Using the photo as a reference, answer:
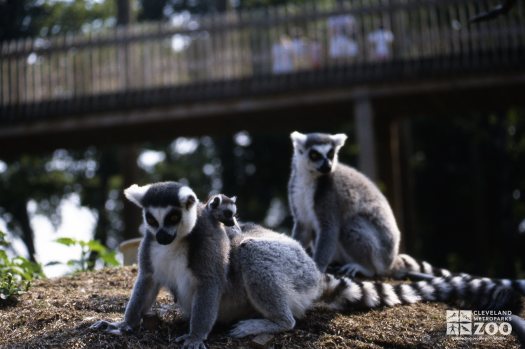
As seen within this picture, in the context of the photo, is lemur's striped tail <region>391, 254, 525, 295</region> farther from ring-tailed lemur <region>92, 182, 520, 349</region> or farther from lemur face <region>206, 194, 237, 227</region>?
lemur face <region>206, 194, 237, 227</region>

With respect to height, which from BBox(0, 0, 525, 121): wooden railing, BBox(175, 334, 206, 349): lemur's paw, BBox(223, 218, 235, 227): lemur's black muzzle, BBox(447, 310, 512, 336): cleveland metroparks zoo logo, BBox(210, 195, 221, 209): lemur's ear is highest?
BBox(0, 0, 525, 121): wooden railing

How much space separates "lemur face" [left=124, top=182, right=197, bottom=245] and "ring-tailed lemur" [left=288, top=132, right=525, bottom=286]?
2515 mm

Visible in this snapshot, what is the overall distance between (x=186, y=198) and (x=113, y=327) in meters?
1.16

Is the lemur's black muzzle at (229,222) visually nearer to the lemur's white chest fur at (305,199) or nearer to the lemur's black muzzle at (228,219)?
the lemur's black muzzle at (228,219)

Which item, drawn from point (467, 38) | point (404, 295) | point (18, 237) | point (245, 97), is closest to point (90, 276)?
point (404, 295)

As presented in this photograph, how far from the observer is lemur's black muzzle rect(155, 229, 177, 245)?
5.16 m

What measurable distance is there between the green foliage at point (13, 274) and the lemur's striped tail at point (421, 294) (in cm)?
280

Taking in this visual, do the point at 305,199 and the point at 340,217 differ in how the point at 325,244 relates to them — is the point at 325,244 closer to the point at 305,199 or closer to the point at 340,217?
the point at 340,217

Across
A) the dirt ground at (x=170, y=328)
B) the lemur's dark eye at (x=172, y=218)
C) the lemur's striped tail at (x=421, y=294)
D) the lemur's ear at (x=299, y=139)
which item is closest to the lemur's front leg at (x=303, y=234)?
the lemur's ear at (x=299, y=139)

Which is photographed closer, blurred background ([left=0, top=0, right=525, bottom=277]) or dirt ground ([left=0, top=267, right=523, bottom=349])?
dirt ground ([left=0, top=267, right=523, bottom=349])

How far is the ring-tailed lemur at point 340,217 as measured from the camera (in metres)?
7.76

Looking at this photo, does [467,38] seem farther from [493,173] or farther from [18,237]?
[18,237]

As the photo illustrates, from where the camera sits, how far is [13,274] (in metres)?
6.88

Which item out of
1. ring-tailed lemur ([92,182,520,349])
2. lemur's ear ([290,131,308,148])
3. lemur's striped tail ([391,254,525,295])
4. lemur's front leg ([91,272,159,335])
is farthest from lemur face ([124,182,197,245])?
lemur's striped tail ([391,254,525,295])
